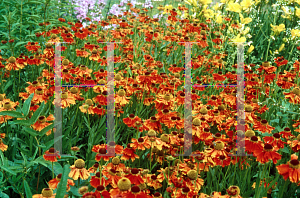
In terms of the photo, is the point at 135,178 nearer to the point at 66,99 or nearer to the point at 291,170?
the point at 291,170

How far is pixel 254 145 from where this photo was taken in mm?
1253

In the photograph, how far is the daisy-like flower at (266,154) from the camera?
3.74 ft

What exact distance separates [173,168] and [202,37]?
1.84 meters

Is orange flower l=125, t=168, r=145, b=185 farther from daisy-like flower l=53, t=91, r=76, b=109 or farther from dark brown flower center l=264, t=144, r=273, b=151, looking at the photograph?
daisy-like flower l=53, t=91, r=76, b=109

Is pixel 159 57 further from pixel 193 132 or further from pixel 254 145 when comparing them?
pixel 254 145

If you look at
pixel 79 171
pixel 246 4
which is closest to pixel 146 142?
pixel 79 171

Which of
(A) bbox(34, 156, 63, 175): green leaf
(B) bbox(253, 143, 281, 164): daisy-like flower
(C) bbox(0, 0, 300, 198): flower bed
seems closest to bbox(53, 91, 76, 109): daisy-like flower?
(C) bbox(0, 0, 300, 198): flower bed

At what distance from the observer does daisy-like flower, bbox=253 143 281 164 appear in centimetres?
114

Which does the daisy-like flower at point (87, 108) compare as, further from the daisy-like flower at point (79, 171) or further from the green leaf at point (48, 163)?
the daisy-like flower at point (79, 171)

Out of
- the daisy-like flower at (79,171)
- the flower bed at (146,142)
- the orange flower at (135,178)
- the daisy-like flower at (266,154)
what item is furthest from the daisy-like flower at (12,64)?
the daisy-like flower at (266,154)

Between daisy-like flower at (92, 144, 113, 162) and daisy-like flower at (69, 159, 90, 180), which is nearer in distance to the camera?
daisy-like flower at (69, 159, 90, 180)

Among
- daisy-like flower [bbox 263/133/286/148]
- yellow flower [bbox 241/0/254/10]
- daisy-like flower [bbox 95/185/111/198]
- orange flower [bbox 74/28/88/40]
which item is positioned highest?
yellow flower [bbox 241/0/254/10]

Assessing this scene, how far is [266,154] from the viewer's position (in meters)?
1.16

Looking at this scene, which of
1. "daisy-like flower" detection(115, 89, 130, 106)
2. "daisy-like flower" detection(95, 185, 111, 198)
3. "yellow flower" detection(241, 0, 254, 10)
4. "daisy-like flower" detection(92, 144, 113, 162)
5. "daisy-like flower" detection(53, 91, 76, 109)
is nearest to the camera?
"daisy-like flower" detection(95, 185, 111, 198)
